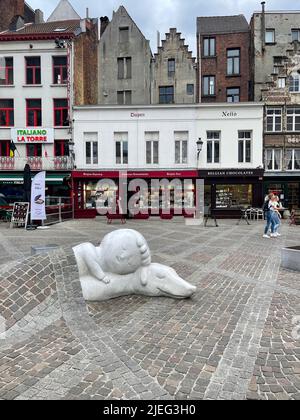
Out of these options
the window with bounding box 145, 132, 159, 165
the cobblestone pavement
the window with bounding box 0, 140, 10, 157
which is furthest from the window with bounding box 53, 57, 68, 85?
the cobblestone pavement

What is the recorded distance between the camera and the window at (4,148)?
2530cm

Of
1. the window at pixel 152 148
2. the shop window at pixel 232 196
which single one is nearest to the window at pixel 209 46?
the window at pixel 152 148

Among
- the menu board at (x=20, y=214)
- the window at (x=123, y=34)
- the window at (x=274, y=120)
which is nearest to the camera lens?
the menu board at (x=20, y=214)

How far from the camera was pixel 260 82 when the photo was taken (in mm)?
27844

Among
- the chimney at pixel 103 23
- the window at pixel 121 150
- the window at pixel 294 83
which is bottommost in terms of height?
the window at pixel 121 150

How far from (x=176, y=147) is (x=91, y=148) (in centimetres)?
638

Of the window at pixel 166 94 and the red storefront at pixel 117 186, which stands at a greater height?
the window at pixel 166 94

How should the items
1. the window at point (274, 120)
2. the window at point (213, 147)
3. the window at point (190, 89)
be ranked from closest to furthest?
the window at point (213, 147) < the window at point (274, 120) < the window at point (190, 89)

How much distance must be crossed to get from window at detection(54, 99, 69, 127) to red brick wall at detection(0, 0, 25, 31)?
1078 cm

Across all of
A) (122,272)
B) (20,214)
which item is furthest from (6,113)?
(122,272)

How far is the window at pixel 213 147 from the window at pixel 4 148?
1550 cm

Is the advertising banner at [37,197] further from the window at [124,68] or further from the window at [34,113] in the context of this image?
the window at [124,68]
